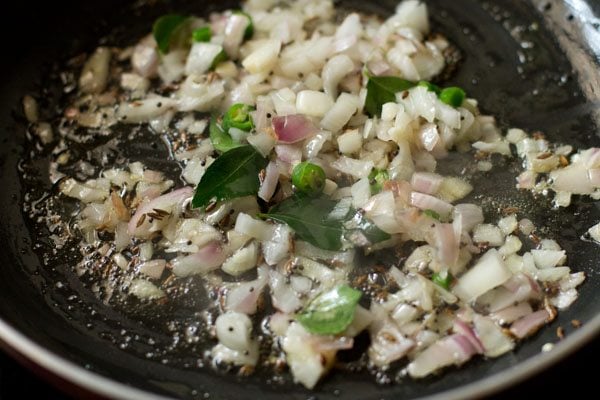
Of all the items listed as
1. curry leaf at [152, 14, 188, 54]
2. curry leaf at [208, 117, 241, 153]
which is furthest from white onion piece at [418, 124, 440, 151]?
curry leaf at [152, 14, 188, 54]

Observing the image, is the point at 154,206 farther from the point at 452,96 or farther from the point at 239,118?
the point at 452,96

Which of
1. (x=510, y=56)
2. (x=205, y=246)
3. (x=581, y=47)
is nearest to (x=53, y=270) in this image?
(x=205, y=246)

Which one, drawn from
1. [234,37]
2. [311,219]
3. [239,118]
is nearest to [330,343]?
[311,219]

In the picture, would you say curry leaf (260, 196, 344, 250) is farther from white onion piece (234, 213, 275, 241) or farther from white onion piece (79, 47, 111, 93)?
white onion piece (79, 47, 111, 93)

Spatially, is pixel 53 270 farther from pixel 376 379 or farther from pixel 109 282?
pixel 376 379

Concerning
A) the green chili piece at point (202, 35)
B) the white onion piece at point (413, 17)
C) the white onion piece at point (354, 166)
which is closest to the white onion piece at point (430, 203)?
the white onion piece at point (354, 166)

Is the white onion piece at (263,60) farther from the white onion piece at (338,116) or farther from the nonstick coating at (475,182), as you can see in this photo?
the nonstick coating at (475,182)
